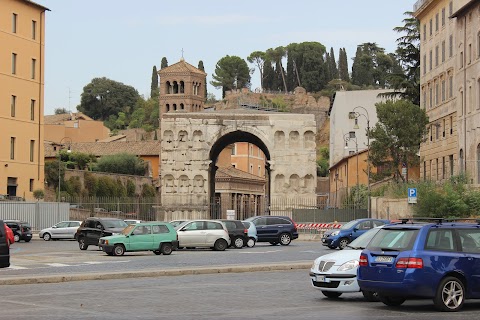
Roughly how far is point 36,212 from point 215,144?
19799mm

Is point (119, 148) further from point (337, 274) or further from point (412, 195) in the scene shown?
point (337, 274)

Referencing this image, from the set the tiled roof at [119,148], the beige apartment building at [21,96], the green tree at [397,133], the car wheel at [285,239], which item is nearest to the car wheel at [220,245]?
the car wheel at [285,239]

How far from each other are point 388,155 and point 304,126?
11231 millimetres

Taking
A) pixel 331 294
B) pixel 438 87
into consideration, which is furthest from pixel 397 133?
pixel 331 294

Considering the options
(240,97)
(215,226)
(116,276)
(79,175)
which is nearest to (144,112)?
(240,97)

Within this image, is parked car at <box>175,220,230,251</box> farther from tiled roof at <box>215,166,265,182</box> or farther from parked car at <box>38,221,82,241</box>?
tiled roof at <box>215,166,265,182</box>

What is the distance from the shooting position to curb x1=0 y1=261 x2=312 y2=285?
945 inches

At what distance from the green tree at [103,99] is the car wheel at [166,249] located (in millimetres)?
155552

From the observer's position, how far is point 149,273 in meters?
25.8

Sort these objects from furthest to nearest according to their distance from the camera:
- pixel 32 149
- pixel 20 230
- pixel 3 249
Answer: pixel 32 149 < pixel 20 230 < pixel 3 249

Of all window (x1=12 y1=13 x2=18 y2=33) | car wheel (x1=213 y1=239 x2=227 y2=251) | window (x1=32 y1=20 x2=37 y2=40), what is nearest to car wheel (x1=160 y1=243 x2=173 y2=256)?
car wheel (x1=213 y1=239 x2=227 y2=251)

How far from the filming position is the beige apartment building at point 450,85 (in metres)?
62.3

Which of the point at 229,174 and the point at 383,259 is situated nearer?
the point at 383,259

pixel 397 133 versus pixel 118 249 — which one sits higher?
pixel 397 133
